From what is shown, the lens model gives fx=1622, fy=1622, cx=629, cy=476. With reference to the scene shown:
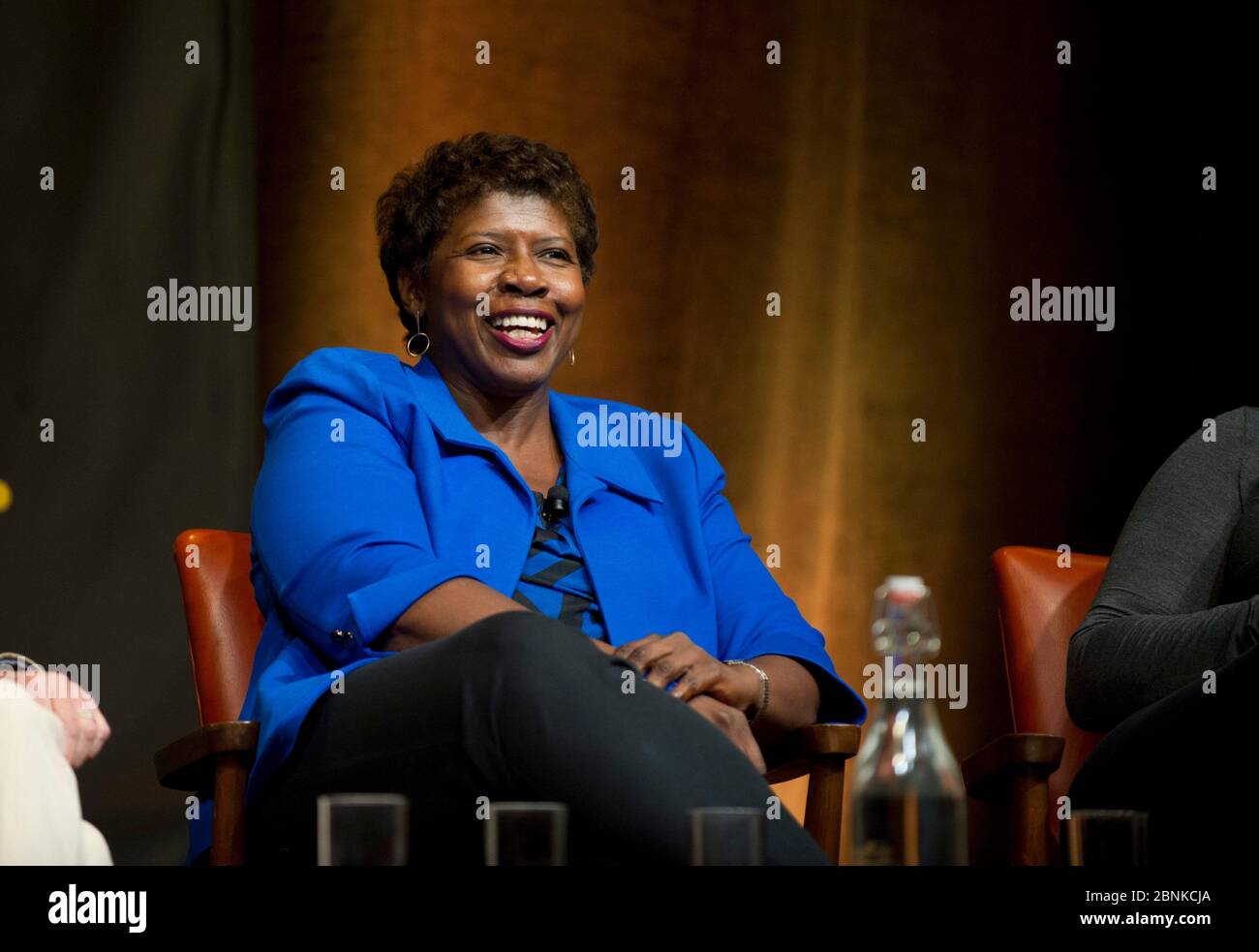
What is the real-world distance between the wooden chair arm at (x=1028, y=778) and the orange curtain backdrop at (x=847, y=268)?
1.29 m

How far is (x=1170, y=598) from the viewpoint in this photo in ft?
6.95

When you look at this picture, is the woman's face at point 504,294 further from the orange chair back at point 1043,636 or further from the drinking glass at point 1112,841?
the drinking glass at point 1112,841

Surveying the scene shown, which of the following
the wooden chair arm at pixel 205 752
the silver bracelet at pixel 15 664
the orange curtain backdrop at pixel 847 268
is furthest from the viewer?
the orange curtain backdrop at pixel 847 268

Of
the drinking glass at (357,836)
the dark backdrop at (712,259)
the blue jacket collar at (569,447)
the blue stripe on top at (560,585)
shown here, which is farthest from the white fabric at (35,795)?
the dark backdrop at (712,259)

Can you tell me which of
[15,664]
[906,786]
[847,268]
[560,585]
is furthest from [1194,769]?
[847,268]

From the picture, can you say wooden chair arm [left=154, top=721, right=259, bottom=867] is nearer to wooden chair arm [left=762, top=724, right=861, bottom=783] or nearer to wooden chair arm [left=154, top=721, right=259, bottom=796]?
wooden chair arm [left=154, top=721, right=259, bottom=796]

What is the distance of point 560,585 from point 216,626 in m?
0.45

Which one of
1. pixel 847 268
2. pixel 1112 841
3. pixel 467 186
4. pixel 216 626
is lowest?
pixel 1112 841

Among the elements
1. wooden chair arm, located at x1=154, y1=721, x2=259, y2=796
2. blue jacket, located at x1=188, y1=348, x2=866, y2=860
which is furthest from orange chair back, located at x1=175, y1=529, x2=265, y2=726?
wooden chair arm, located at x1=154, y1=721, x2=259, y2=796

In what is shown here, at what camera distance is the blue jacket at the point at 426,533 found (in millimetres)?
1861

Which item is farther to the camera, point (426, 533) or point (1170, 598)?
point (1170, 598)

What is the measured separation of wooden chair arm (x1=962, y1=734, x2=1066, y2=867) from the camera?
6.12ft

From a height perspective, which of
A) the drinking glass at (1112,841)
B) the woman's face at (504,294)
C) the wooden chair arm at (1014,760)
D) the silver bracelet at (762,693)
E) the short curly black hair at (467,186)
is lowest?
the drinking glass at (1112,841)

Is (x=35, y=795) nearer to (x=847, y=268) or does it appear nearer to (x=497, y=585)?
(x=497, y=585)
